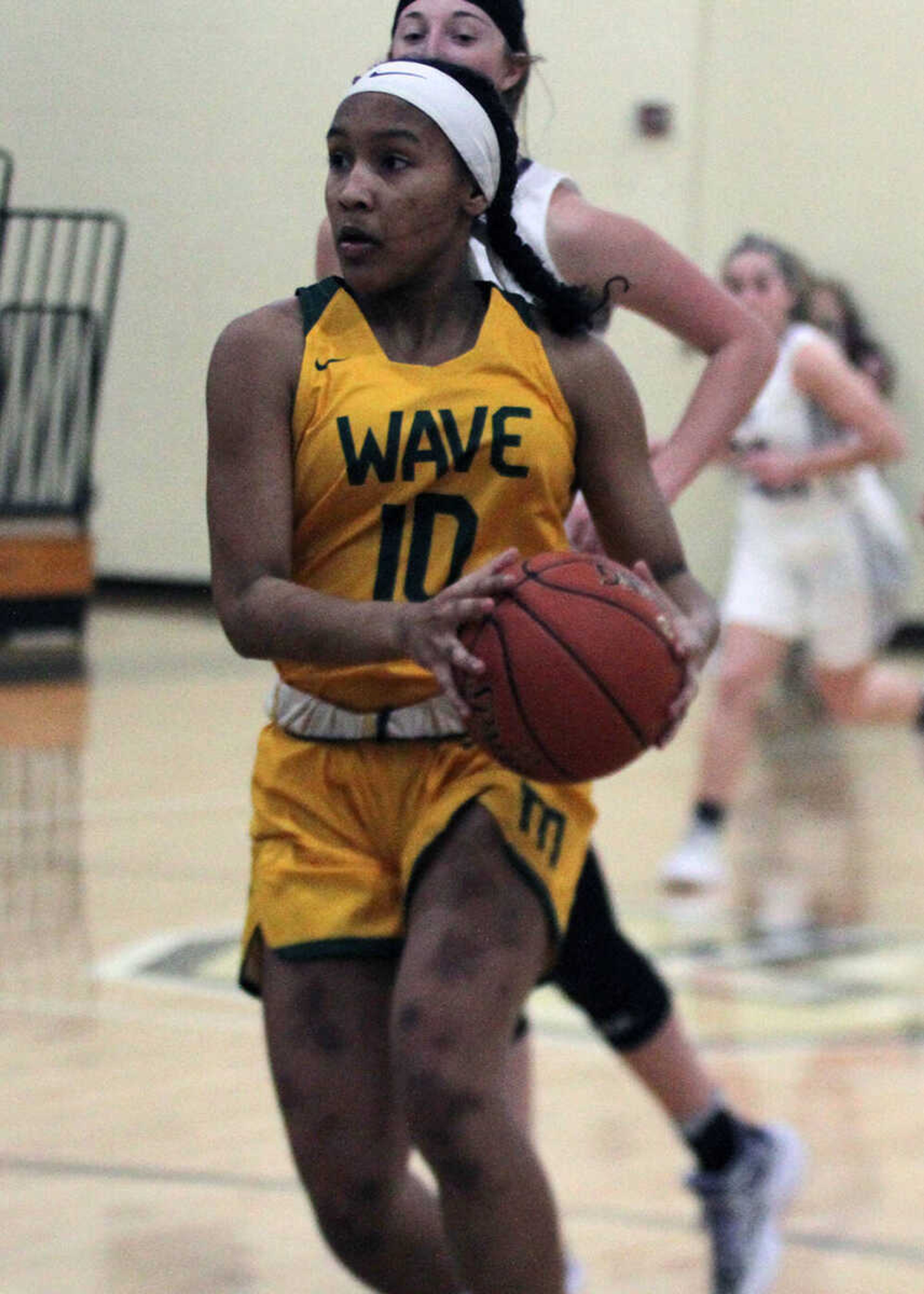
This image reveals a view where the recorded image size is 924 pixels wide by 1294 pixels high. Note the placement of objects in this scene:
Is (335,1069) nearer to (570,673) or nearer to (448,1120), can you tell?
(448,1120)

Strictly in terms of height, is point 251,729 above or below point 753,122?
below

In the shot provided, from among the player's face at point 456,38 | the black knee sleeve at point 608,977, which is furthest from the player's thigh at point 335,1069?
the player's face at point 456,38

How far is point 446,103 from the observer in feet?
8.22

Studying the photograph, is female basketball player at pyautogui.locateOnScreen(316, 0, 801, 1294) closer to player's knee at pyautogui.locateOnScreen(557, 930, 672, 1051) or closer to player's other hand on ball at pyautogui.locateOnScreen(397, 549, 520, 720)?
player's knee at pyautogui.locateOnScreen(557, 930, 672, 1051)

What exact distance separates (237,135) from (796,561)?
4191 millimetres

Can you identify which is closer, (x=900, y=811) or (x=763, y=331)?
(x=763, y=331)

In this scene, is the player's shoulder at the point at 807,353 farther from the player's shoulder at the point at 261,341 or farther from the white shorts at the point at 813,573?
the player's shoulder at the point at 261,341

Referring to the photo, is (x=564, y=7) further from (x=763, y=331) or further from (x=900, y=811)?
(x=900, y=811)

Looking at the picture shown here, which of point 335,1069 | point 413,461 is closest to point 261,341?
point 413,461

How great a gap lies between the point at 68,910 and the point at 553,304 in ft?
11.3

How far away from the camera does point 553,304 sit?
8.79 ft

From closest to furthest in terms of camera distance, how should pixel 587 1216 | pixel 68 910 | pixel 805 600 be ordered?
1. pixel 587 1216
2. pixel 68 910
3. pixel 805 600

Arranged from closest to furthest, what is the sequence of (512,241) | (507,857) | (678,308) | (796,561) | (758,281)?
1. (507,857)
2. (512,241)
3. (678,308)
4. (758,281)
5. (796,561)

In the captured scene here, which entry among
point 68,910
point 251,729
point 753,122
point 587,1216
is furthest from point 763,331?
point 251,729
